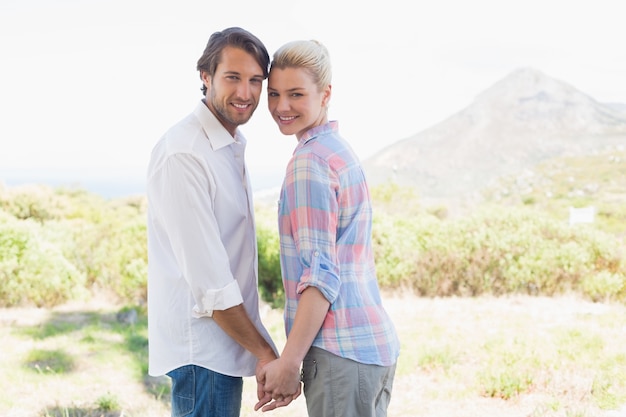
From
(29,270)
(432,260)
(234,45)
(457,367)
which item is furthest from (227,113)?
(29,270)

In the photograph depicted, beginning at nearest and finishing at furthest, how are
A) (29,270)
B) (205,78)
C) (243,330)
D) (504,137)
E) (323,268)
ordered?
(323,268) < (243,330) < (205,78) < (29,270) < (504,137)

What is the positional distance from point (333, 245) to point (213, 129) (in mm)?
425

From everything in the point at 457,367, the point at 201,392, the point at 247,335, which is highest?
the point at 247,335

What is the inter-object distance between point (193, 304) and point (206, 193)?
0.27 metres

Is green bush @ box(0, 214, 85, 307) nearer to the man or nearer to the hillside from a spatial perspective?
the man

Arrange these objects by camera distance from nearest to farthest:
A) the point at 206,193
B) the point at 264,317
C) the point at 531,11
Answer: the point at 206,193 → the point at 264,317 → the point at 531,11

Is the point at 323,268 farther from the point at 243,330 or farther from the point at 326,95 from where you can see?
the point at 326,95

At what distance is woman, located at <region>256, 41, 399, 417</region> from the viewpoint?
1.40 meters

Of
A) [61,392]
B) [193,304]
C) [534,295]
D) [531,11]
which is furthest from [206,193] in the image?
[531,11]

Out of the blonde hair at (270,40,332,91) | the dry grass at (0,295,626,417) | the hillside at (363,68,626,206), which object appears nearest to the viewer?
the blonde hair at (270,40,332,91)

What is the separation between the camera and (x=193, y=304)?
1.51 m

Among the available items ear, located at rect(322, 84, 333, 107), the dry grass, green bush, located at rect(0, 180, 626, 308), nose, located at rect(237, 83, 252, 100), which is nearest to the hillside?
green bush, located at rect(0, 180, 626, 308)

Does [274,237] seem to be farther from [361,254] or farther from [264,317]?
[361,254]

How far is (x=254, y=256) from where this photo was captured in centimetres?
162
